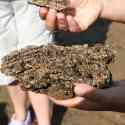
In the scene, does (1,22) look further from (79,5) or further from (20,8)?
(79,5)

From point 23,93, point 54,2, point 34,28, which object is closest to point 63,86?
point 54,2

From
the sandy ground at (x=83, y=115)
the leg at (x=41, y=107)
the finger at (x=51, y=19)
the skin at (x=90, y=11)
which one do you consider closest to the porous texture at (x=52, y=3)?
the finger at (x=51, y=19)

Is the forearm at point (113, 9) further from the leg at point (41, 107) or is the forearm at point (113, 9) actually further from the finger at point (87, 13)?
the leg at point (41, 107)

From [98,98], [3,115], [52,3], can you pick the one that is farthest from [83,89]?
[3,115]

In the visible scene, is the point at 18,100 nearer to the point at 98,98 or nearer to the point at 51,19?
the point at 51,19

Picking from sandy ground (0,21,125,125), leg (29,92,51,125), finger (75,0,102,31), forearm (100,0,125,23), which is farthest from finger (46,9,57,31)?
sandy ground (0,21,125,125)
